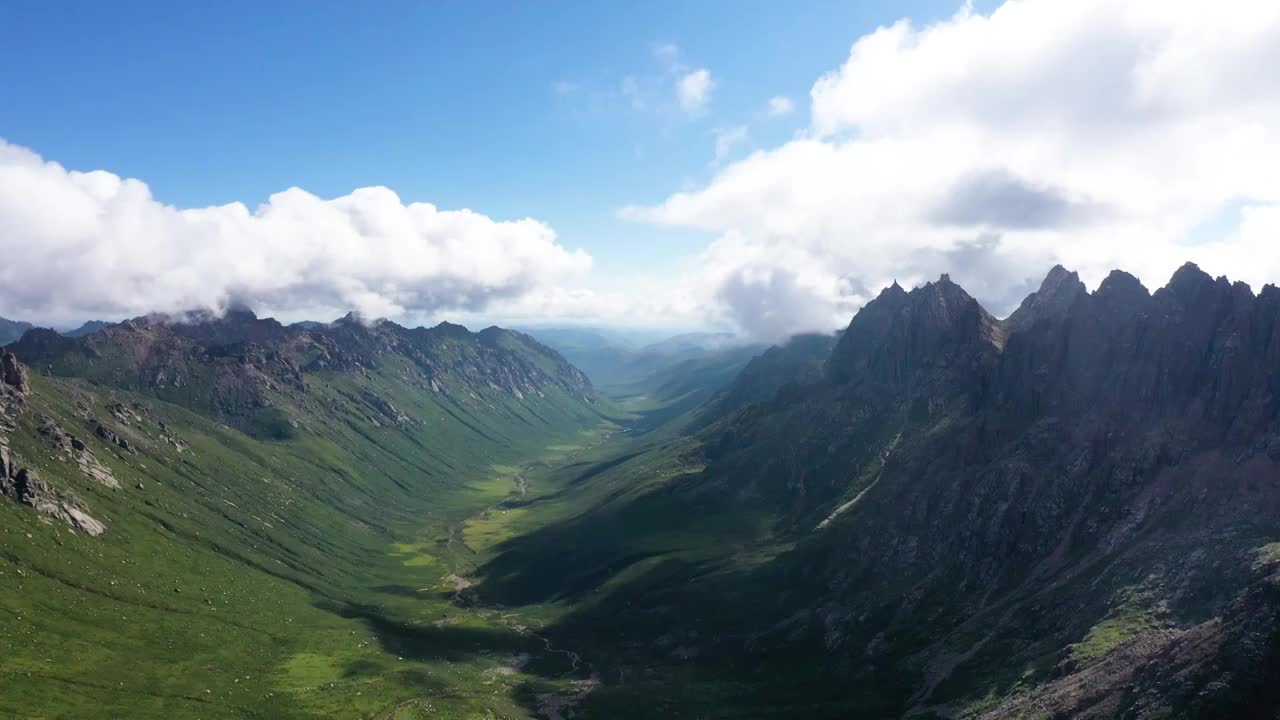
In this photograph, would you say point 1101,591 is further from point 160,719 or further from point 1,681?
point 1,681

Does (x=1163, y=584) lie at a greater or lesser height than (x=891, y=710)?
greater

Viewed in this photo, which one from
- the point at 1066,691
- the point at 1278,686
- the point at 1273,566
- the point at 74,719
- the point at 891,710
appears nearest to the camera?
the point at 1278,686

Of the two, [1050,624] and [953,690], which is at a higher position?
[1050,624]

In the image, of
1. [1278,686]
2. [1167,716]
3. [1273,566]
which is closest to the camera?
[1278,686]

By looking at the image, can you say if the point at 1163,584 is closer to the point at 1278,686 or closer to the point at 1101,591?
the point at 1101,591

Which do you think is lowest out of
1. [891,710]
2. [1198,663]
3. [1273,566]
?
[891,710]

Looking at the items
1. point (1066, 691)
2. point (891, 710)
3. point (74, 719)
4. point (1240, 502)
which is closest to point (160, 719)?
point (74, 719)

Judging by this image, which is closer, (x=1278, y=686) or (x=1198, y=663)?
(x=1278, y=686)

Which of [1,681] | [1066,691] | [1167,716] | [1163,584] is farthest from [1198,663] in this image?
[1,681]

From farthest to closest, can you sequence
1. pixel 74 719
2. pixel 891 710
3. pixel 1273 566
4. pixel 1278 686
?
1. pixel 891 710
2. pixel 74 719
3. pixel 1273 566
4. pixel 1278 686
